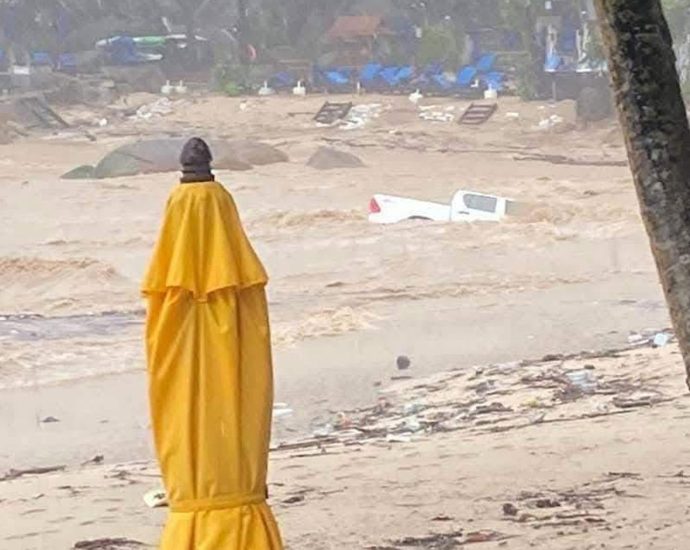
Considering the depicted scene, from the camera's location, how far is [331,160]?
3609 centimetres

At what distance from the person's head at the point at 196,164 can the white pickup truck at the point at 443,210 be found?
21748 millimetres

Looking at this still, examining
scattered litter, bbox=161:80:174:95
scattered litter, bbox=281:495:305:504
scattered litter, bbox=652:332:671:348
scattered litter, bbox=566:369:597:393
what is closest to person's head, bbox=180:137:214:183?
scattered litter, bbox=281:495:305:504

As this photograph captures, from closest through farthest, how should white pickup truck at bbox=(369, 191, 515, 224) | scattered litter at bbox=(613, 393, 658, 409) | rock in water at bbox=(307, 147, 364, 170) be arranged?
scattered litter at bbox=(613, 393, 658, 409) → white pickup truck at bbox=(369, 191, 515, 224) → rock in water at bbox=(307, 147, 364, 170)

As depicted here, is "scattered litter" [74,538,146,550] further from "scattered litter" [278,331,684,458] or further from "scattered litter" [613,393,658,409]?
"scattered litter" [613,393,658,409]

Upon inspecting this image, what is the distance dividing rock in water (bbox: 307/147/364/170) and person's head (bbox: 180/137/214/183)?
30819 mm

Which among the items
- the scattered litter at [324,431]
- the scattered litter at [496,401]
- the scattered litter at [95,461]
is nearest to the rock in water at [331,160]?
the scattered litter at [496,401]

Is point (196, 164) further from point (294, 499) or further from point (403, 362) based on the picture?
point (403, 362)

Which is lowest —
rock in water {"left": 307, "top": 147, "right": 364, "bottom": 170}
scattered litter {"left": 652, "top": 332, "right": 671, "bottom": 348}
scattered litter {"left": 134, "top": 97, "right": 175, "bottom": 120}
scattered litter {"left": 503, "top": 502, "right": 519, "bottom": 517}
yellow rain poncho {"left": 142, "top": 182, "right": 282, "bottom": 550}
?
scattered litter {"left": 503, "top": 502, "right": 519, "bottom": 517}

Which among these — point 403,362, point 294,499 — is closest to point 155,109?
point 403,362

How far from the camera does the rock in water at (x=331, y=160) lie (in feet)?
118

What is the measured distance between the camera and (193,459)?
4793 mm

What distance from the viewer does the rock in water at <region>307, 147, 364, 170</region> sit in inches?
1412

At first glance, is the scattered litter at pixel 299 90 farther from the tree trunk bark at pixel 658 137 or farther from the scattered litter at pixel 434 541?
the tree trunk bark at pixel 658 137

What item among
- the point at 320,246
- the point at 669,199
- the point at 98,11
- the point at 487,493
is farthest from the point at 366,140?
the point at 669,199
